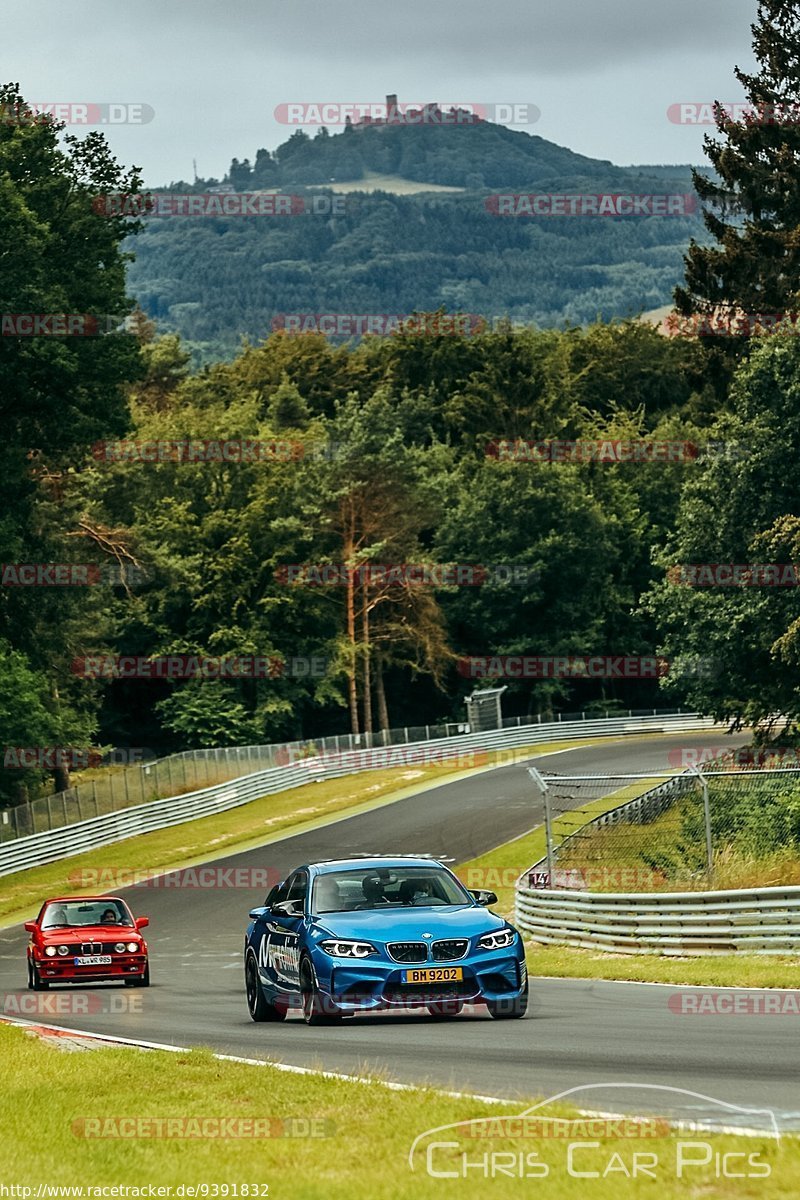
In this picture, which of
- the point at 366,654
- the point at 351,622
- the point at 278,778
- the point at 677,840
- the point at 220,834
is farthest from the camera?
the point at 351,622

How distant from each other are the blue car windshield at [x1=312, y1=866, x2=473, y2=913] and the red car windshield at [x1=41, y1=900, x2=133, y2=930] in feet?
30.8

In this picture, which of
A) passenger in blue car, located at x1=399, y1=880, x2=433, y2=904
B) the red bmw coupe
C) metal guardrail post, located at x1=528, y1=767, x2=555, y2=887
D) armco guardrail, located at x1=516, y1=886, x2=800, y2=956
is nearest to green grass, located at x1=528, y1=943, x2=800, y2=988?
armco guardrail, located at x1=516, y1=886, x2=800, y2=956

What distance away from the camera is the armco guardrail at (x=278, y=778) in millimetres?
52656

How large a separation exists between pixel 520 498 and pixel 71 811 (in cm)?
4374

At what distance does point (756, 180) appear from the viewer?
60.8 metres

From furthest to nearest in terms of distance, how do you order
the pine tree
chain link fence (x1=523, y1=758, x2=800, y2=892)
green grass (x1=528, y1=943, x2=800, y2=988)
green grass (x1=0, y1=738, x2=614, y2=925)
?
the pine tree → green grass (x1=0, y1=738, x2=614, y2=925) → chain link fence (x1=523, y1=758, x2=800, y2=892) → green grass (x1=528, y1=943, x2=800, y2=988)

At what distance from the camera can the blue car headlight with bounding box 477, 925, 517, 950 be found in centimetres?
1500

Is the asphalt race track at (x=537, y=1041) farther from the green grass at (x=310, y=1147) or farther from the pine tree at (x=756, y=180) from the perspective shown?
the pine tree at (x=756, y=180)

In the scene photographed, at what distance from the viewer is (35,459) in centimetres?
5453

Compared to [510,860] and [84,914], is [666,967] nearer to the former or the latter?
[84,914]

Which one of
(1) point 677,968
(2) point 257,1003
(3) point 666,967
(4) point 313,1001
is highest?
(4) point 313,1001

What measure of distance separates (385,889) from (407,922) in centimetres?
107

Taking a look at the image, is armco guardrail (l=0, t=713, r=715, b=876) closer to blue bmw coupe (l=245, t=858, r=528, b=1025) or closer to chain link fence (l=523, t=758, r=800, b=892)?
chain link fence (l=523, t=758, r=800, b=892)

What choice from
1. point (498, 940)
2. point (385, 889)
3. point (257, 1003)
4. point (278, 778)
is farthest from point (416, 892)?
point (278, 778)
